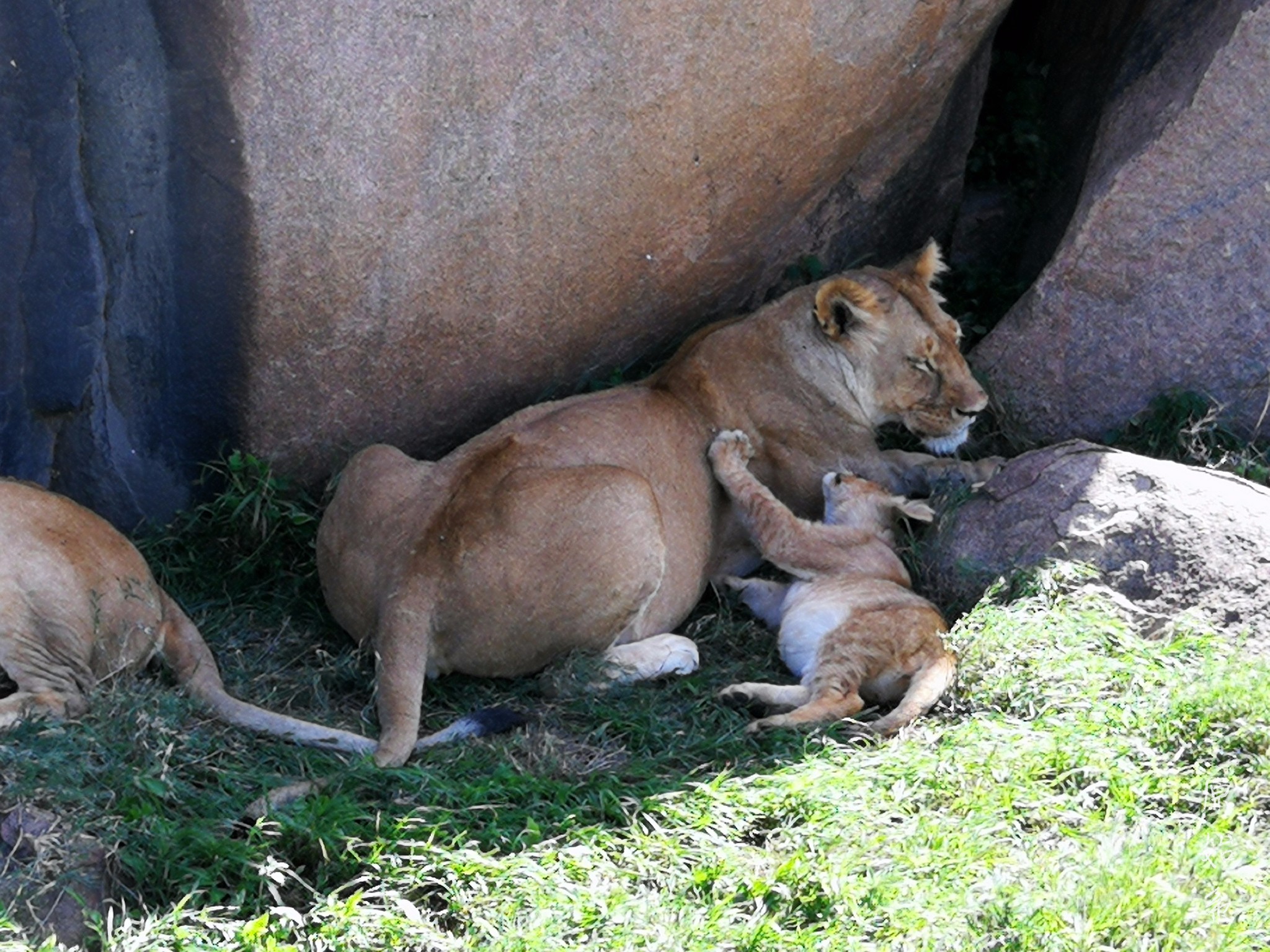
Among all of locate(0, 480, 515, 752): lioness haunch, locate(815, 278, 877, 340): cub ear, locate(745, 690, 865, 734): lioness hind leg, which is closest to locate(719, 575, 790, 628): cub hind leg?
locate(745, 690, 865, 734): lioness hind leg

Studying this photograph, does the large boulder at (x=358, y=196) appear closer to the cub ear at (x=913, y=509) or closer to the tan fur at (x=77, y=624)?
the tan fur at (x=77, y=624)

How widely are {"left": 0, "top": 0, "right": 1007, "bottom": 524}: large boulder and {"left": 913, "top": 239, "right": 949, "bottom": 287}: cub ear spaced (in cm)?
53

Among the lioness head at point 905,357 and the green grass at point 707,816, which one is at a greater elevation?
the lioness head at point 905,357

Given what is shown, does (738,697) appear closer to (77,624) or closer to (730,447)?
(730,447)

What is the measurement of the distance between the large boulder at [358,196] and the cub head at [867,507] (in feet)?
3.35

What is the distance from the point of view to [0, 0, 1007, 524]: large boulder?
17.7 ft

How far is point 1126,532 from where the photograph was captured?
18.4ft

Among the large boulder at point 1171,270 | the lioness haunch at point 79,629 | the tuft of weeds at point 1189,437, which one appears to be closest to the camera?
the lioness haunch at point 79,629

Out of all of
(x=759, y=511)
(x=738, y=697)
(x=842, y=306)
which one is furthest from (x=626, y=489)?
(x=842, y=306)

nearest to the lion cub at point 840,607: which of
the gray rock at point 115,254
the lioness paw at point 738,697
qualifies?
the lioness paw at point 738,697

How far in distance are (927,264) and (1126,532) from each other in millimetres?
1359

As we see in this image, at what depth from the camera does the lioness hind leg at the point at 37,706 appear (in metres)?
4.74

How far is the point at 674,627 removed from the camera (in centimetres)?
583

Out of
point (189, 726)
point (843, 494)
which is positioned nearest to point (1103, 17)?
point (843, 494)
